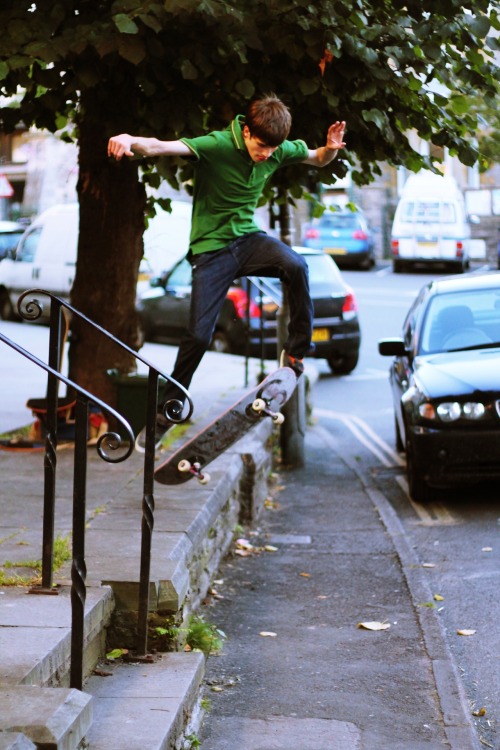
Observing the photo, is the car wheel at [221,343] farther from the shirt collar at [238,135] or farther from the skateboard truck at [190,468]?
the shirt collar at [238,135]

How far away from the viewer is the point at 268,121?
5.58 m

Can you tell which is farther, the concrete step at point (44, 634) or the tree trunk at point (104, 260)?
the tree trunk at point (104, 260)

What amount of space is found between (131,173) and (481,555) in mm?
3746

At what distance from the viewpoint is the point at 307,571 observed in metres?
7.62

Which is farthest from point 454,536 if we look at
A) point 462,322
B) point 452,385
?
point 462,322

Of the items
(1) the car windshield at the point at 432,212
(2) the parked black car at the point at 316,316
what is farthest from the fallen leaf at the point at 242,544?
(1) the car windshield at the point at 432,212

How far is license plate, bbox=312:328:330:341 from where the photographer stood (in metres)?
17.3

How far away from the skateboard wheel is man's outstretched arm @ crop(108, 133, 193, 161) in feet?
5.00

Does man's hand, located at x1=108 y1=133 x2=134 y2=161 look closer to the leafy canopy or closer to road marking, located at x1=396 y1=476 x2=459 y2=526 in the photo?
the leafy canopy

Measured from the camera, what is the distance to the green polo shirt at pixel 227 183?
5754 millimetres

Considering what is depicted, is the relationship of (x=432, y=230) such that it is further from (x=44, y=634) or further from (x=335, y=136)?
(x=44, y=634)

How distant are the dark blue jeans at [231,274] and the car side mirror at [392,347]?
3730mm

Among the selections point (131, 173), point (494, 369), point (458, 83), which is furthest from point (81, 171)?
point (494, 369)

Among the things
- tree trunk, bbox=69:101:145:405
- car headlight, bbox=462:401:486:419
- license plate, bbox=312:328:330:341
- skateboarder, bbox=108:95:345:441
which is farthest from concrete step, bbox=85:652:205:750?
license plate, bbox=312:328:330:341
